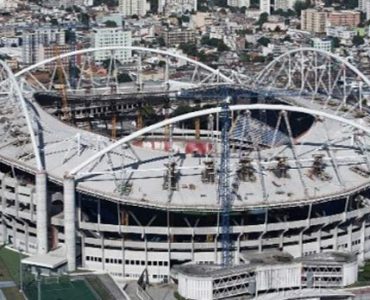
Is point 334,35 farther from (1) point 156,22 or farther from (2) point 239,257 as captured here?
(2) point 239,257

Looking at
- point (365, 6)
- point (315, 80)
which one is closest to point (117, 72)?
point (315, 80)

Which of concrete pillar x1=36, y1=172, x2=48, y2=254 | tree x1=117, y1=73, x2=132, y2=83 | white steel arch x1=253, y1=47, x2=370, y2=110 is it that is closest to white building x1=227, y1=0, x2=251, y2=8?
tree x1=117, y1=73, x2=132, y2=83

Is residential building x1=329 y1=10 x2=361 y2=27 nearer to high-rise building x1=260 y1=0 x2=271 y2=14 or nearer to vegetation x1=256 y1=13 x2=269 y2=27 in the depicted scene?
vegetation x1=256 y1=13 x2=269 y2=27

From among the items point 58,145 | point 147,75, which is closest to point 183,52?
point 147,75

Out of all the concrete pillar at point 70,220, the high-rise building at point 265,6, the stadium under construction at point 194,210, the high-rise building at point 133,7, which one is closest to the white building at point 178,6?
the high-rise building at point 133,7

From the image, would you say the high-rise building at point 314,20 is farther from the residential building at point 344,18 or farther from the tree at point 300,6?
the tree at point 300,6

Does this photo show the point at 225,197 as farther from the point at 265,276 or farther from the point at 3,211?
the point at 3,211
